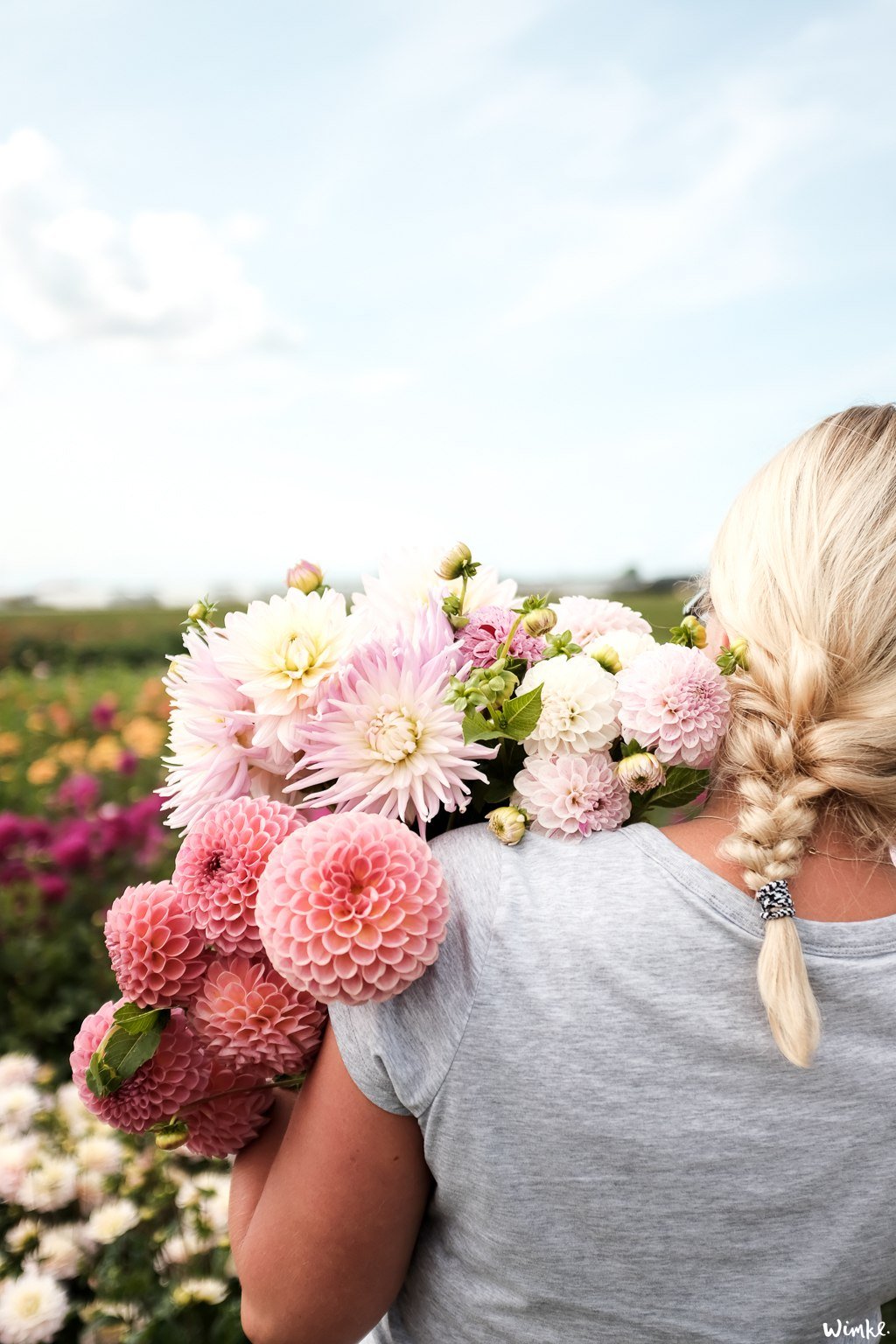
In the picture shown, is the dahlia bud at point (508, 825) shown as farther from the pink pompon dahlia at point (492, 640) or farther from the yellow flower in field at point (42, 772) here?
the yellow flower in field at point (42, 772)

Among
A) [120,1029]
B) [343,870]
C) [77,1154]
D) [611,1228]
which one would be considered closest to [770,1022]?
[611,1228]

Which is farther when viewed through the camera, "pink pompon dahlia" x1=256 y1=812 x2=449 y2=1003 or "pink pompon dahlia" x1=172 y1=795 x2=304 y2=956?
"pink pompon dahlia" x1=172 y1=795 x2=304 y2=956

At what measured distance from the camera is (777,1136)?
94cm

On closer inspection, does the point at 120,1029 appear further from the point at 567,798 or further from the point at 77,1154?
the point at 77,1154

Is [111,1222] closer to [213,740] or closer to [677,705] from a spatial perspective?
[213,740]

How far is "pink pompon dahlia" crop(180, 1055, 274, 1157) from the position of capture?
1.17 m

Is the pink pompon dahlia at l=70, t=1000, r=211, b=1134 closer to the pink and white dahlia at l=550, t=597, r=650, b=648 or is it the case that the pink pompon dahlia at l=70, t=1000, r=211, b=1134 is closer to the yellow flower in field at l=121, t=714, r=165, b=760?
the pink and white dahlia at l=550, t=597, r=650, b=648

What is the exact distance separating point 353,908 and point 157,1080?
0.41 metres

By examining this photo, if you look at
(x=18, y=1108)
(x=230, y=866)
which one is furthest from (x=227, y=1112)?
(x=18, y=1108)

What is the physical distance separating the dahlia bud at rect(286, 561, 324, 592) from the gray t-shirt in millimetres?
406

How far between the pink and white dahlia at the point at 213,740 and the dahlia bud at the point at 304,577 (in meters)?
0.12

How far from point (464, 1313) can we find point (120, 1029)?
0.49 metres

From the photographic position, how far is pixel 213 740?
46.4 inches

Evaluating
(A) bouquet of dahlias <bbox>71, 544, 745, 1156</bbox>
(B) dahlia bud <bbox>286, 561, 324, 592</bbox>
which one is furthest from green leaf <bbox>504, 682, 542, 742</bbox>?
(B) dahlia bud <bbox>286, 561, 324, 592</bbox>
